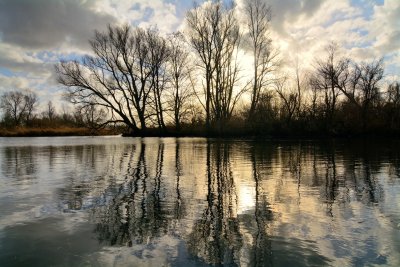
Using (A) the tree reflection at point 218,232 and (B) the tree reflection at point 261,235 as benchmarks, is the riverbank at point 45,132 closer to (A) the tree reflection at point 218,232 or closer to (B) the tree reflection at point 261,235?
(A) the tree reflection at point 218,232

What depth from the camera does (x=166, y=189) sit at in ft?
29.0

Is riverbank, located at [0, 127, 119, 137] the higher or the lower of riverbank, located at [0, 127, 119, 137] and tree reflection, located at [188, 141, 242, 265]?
the higher

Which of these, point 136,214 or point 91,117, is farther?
point 91,117

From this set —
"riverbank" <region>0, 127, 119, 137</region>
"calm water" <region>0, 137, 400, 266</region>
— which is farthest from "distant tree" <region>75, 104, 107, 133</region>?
"calm water" <region>0, 137, 400, 266</region>

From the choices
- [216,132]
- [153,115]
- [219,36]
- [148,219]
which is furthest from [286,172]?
[153,115]

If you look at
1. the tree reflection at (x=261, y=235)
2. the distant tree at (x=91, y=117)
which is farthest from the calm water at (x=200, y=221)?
the distant tree at (x=91, y=117)

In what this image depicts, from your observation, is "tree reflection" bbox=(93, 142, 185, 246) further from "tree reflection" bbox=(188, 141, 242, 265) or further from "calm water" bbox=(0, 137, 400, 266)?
"tree reflection" bbox=(188, 141, 242, 265)

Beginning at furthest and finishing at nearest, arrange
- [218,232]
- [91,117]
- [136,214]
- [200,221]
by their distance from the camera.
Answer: [91,117], [136,214], [200,221], [218,232]

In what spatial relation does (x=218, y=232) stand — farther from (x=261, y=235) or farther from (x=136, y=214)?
(x=136, y=214)

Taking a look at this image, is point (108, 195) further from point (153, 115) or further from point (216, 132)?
point (153, 115)

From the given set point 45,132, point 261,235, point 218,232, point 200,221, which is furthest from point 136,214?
point 45,132

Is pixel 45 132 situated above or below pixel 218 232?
above

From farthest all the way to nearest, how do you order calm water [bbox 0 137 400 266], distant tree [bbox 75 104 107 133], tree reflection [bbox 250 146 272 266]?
distant tree [bbox 75 104 107 133] → calm water [bbox 0 137 400 266] → tree reflection [bbox 250 146 272 266]

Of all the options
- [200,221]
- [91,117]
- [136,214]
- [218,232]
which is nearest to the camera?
[218,232]
